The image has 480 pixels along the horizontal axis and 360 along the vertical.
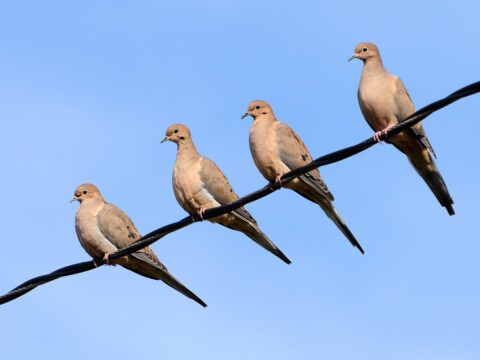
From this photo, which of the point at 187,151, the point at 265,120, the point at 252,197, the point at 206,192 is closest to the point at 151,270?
the point at 206,192

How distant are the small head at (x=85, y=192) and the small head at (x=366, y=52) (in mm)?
2994

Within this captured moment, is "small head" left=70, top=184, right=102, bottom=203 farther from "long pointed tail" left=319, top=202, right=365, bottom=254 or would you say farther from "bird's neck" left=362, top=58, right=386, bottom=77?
"bird's neck" left=362, top=58, right=386, bottom=77

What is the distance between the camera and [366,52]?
9.78 m

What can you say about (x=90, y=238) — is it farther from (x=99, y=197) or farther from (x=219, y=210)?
(x=219, y=210)

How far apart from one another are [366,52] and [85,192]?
3238 millimetres

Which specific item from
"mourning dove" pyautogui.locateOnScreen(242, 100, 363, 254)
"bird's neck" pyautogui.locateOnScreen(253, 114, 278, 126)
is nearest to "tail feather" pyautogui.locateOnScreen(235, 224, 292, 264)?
"mourning dove" pyautogui.locateOnScreen(242, 100, 363, 254)

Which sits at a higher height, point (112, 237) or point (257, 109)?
point (257, 109)

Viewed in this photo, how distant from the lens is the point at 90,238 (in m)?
10.1

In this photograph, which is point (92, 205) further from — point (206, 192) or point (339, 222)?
point (339, 222)

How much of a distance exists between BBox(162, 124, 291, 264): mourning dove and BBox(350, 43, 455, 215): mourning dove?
4.71 feet

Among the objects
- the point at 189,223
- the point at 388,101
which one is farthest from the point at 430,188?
the point at 189,223

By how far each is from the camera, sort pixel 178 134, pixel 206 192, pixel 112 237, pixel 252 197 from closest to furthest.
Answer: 1. pixel 252 197
2. pixel 206 192
3. pixel 112 237
4. pixel 178 134

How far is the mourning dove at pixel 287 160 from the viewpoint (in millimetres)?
9445

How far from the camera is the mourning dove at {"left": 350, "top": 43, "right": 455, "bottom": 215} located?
8.96 metres
